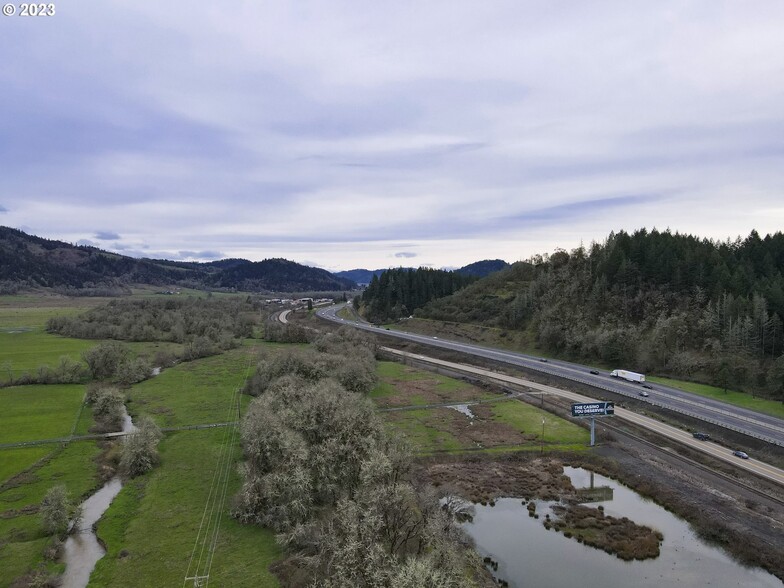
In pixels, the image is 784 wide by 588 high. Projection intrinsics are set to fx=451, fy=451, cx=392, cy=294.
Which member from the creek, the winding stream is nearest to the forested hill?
the creek

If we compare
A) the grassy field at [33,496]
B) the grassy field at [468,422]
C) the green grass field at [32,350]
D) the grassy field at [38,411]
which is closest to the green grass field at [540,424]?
the grassy field at [468,422]

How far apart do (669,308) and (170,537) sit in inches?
4534

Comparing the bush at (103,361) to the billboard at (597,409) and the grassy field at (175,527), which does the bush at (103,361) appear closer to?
the grassy field at (175,527)

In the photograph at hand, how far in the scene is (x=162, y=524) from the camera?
48250 millimetres

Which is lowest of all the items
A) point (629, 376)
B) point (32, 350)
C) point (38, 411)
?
point (38, 411)

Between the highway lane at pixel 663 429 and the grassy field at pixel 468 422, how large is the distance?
7719 millimetres

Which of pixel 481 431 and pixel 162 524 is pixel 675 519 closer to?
pixel 481 431

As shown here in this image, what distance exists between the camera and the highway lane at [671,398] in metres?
67.4

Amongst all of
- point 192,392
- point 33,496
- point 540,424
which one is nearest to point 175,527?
point 33,496

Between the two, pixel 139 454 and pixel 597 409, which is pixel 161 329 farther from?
pixel 597 409

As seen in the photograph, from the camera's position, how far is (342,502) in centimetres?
3778

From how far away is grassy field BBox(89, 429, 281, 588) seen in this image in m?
39.7

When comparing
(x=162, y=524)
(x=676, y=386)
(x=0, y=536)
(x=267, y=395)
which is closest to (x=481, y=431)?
(x=267, y=395)

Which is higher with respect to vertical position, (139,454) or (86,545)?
(139,454)
